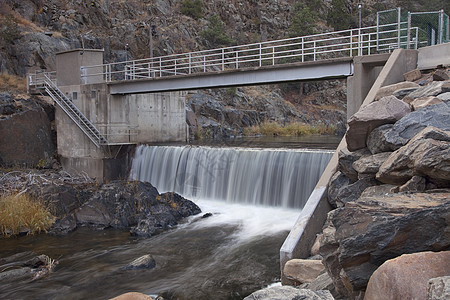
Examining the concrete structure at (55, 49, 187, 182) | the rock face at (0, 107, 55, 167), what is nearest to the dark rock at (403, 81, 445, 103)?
the concrete structure at (55, 49, 187, 182)

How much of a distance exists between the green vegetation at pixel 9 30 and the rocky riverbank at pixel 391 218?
31787mm

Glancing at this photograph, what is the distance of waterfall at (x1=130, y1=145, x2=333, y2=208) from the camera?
18.1 metres

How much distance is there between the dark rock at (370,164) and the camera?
862cm

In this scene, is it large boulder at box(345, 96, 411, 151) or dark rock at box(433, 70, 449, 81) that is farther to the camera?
dark rock at box(433, 70, 449, 81)

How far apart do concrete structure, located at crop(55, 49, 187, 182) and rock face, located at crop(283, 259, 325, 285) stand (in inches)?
695

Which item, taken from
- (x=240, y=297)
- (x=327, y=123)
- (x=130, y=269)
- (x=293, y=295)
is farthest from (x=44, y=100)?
(x=327, y=123)

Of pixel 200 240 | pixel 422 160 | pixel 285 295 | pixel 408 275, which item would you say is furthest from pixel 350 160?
pixel 200 240

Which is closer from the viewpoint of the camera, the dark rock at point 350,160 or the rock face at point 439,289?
the rock face at point 439,289

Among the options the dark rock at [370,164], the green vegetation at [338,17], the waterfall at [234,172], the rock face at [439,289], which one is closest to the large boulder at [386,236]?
the rock face at [439,289]

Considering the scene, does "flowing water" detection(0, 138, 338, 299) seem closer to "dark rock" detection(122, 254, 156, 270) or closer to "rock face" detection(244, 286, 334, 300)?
"dark rock" detection(122, 254, 156, 270)

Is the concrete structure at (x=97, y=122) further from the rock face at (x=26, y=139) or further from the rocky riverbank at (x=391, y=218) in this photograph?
the rocky riverbank at (x=391, y=218)

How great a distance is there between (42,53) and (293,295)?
3447 cm

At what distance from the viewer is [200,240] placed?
1529 cm

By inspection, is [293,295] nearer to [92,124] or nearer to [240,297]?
[240,297]
